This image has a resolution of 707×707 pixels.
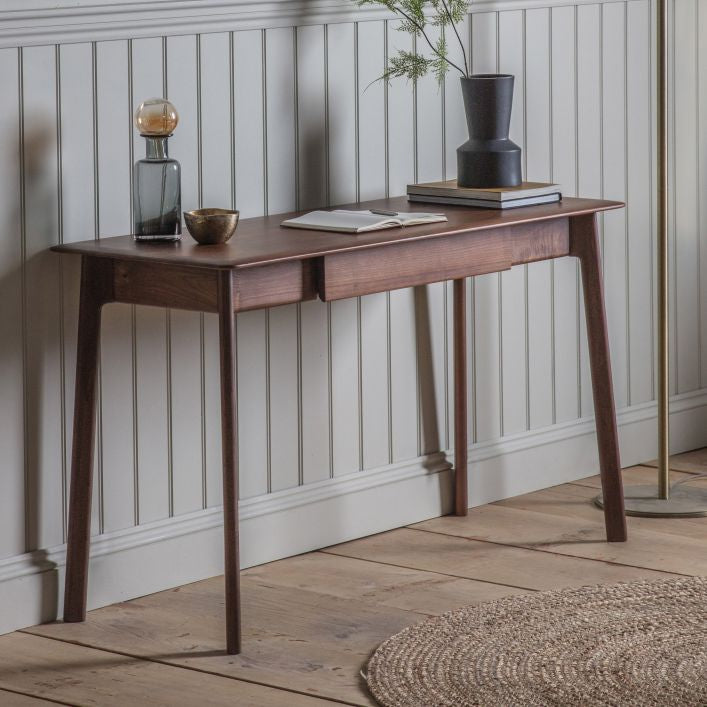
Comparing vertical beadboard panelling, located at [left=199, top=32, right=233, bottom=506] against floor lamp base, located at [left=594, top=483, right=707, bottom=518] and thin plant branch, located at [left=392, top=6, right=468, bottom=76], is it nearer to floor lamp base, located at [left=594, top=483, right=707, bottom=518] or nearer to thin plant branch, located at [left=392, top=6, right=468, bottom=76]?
thin plant branch, located at [left=392, top=6, right=468, bottom=76]

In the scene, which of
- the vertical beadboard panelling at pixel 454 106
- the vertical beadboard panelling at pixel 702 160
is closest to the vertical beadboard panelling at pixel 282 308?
the vertical beadboard panelling at pixel 454 106

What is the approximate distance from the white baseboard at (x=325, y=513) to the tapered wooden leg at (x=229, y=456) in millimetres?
388

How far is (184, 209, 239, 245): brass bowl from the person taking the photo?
2.73 m

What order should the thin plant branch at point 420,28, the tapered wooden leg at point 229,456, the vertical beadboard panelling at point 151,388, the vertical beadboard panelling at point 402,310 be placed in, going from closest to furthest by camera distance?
the tapered wooden leg at point 229,456 < the vertical beadboard panelling at point 151,388 < the thin plant branch at point 420,28 < the vertical beadboard panelling at point 402,310

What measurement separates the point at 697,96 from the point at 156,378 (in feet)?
6.32

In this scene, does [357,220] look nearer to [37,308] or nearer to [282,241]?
[282,241]

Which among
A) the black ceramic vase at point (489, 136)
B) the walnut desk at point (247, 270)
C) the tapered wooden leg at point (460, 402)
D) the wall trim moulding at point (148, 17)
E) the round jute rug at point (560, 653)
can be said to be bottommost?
the round jute rug at point (560, 653)

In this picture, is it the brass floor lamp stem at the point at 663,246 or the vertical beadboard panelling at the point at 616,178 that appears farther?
the vertical beadboard panelling at the point at 616,178

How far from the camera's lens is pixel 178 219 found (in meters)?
2.80

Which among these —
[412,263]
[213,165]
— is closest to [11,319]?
[213,165]

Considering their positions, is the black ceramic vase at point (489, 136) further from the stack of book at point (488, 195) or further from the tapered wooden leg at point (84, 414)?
the tapered wooden leg at point (84, 414)

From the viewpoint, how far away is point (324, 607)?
2.95 m

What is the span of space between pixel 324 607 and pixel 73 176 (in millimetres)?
973

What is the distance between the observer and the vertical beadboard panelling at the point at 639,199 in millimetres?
3963
